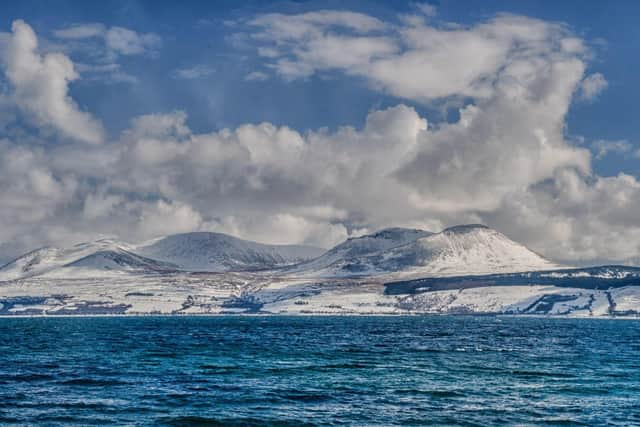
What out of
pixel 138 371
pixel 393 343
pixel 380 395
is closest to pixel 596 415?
pixel 380 395

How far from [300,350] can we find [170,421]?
75184mm

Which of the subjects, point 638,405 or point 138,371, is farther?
point 138,371

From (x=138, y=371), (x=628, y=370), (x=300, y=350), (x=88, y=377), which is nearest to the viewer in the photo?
(x=88, y=377)

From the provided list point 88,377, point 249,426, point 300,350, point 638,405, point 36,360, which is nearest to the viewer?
point 249,426

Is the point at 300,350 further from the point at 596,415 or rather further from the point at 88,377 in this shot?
the point at 596,415

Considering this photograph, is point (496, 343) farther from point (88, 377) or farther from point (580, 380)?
point (88, 377)

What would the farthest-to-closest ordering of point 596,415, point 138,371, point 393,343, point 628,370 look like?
point 393,343 → point 628,370 → point 138,371 → point 596,415

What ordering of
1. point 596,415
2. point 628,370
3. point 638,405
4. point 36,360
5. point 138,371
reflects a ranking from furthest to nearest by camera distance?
point 36,360 → point 628,370 → point 138,371 → point 638,405 → point 596,415

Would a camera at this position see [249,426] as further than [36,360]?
No

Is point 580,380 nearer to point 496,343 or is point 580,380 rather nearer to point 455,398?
point 455,398

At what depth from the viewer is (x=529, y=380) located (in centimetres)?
9069

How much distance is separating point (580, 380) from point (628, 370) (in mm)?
16844

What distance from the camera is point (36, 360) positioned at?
11262 centimetres

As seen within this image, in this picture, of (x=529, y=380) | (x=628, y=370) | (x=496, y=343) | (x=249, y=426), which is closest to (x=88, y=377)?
(x=249, y=426)
